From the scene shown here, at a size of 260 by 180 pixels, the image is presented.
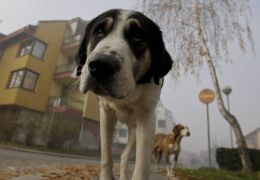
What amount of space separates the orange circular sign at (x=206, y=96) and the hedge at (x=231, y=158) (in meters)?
3.15

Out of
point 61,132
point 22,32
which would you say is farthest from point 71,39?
point 61,132

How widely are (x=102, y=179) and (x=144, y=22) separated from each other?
73.6 inches

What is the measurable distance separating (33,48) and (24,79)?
327 cm

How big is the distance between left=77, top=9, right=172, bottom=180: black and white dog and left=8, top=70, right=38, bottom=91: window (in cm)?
2220

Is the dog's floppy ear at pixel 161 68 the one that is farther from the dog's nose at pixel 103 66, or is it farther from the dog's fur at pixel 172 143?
the dog's fur at pixel 172 143

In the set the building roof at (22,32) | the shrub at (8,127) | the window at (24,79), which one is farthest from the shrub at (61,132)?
the building roof at (22,32)

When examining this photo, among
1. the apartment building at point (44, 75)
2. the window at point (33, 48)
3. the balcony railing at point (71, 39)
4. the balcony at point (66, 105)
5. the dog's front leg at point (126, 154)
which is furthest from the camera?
the balcony railing at point (71, 39)

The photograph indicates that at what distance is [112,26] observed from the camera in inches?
104

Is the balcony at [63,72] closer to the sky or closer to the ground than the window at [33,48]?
closer to the ground

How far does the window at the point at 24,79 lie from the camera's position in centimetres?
2341

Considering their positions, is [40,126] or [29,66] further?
[29,66]

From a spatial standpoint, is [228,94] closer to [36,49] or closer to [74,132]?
[74,132]

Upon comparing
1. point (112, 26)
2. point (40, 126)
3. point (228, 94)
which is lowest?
point (112, 26)

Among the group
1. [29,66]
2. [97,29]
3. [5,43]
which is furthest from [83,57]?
[5,43]
